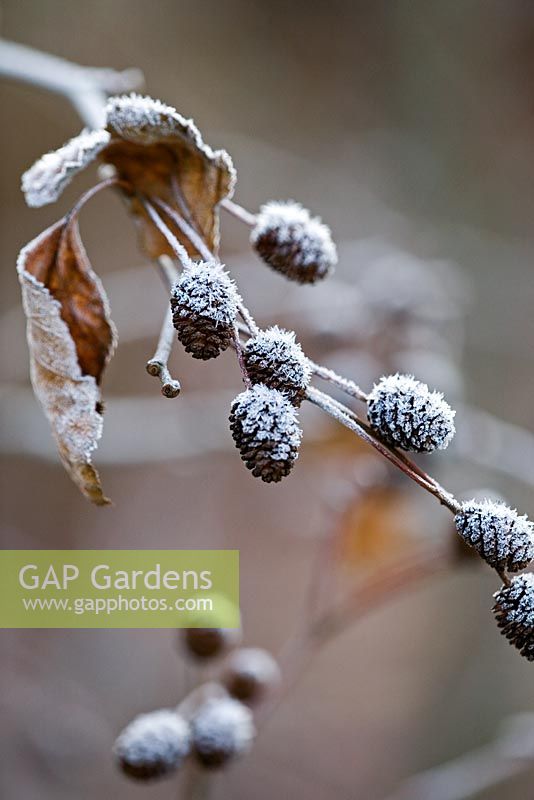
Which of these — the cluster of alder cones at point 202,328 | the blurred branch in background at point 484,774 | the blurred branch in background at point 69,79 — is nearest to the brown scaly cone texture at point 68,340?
the cluster of alder cones at point 202,328

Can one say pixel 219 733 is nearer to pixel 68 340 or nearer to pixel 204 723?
pixel 204 723

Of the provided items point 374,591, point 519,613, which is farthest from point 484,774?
point 519,613

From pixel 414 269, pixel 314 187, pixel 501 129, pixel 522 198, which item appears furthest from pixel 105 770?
pixel 501 129

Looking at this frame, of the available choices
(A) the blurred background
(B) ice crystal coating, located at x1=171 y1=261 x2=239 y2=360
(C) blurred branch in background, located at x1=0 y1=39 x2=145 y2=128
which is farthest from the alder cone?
(A) the blurred background

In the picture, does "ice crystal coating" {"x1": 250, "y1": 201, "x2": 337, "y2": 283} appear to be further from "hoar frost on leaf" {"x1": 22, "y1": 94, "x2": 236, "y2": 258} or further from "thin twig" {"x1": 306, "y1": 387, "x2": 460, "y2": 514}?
"thin twig" {"x1": 306, "y1": 387, "x2": 460, "y2": 514}

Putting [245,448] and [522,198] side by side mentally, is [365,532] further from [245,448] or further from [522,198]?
[522,198]
